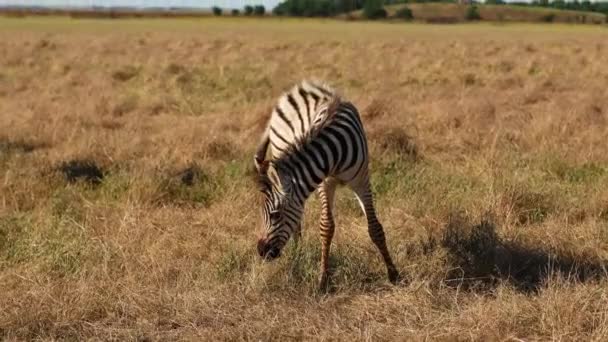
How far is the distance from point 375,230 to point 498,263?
39.9 inches

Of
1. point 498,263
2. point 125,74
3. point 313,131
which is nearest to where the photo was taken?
point 313,131

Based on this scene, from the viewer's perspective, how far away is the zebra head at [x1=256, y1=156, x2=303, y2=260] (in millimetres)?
4746

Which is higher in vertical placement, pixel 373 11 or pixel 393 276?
pixel 393 276

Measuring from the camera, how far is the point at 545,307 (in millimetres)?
4340

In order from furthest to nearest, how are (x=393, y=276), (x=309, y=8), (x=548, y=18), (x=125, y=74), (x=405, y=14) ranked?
1. (x=309, y=8)
2. (x=405, y=14)
3. (x=548, y=18)
4. (x=125, y=74)
5. (x=393, y=276)

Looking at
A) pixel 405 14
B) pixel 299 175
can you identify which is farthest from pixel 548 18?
pixel 299 175

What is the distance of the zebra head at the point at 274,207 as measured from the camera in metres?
4.75

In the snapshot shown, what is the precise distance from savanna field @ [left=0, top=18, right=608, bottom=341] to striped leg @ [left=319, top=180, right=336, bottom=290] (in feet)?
0.30

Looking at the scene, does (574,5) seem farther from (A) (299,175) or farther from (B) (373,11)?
(A) (299,175)

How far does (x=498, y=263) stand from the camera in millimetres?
5590

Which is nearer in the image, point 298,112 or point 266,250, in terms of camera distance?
point 266,250

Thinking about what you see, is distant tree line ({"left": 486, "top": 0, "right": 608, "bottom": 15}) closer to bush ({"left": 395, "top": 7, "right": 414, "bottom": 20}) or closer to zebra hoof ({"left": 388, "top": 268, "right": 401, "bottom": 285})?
bush ({"left": 395, "top": 7, "right": 414, "bottom": 20})

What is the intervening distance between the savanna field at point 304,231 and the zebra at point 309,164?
0.30m

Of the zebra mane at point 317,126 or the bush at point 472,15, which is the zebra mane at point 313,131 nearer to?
the zebra mane at point 317,126
